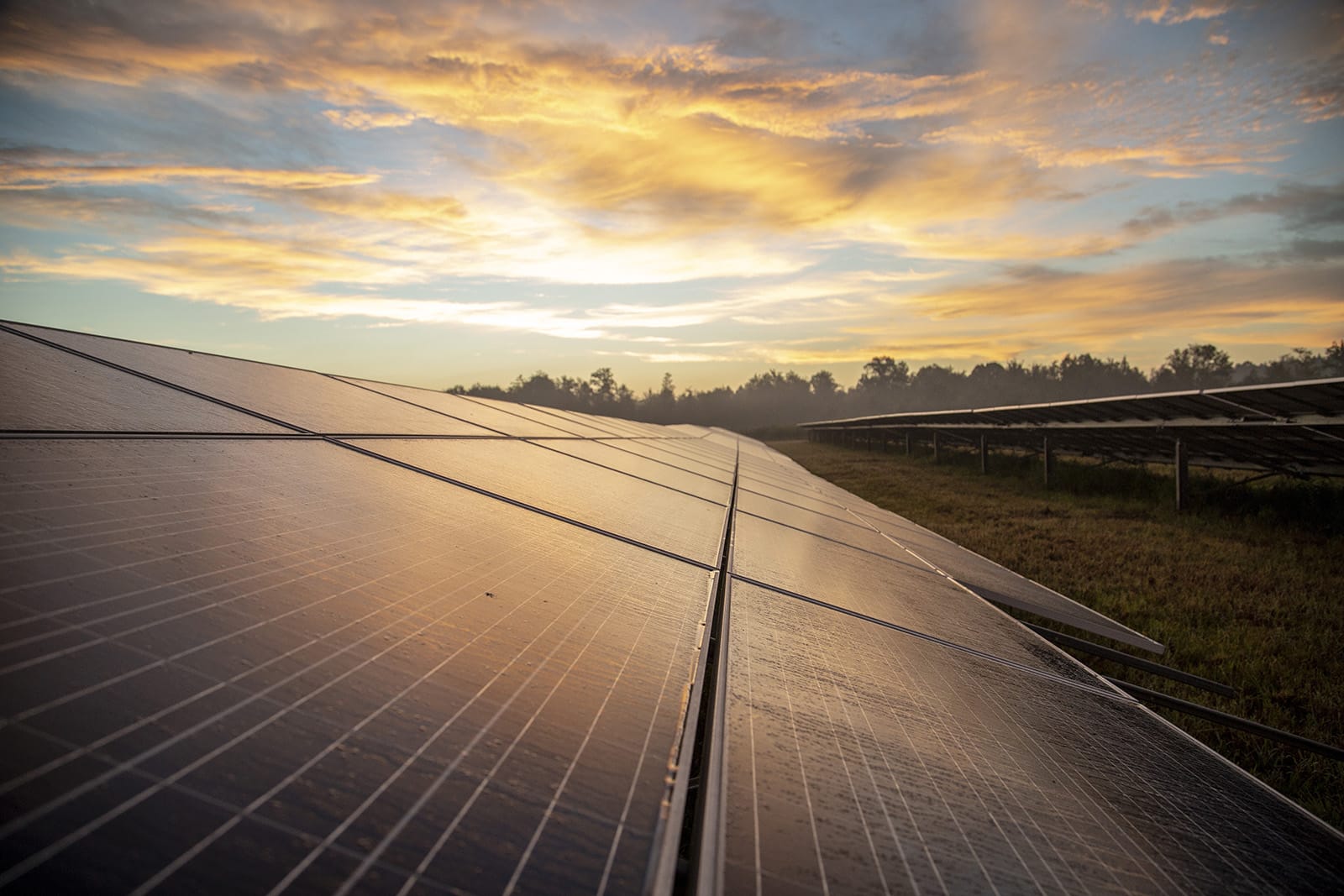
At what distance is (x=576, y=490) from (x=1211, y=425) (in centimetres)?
1534

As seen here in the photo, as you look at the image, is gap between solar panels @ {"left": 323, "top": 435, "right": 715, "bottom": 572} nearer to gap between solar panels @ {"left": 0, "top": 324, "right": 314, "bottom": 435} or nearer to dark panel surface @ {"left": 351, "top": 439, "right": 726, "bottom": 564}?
dark panel surface @ {"left": 351, "top": 439, "right": 726, "bottom": 564}

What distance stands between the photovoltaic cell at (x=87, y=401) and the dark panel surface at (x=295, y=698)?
0.33 metres

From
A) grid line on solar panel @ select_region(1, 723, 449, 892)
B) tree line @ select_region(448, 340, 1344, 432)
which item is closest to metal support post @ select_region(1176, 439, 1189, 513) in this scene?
grid line on solar panel @ select_region(1, 723, 449, 892)

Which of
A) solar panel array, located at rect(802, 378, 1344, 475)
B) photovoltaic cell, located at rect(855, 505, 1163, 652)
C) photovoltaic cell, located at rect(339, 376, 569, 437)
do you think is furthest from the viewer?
solar panel array, located at rect(802, 378, 1344, 475)

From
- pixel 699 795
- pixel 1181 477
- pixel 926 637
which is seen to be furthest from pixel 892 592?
pixel 1181 477

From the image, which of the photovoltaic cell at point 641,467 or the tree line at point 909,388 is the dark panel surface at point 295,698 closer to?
the photovoltaic cell at point 641,467

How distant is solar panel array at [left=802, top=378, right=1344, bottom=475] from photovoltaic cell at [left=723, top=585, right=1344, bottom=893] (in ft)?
39.8

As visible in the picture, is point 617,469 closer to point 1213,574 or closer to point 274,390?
point 274,390

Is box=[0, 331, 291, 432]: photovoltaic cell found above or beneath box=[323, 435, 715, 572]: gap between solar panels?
above

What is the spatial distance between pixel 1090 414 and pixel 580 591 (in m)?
20.3

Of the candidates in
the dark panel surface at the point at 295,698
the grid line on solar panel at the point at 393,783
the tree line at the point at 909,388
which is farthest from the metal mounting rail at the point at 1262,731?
the tree line at the point at 909,388

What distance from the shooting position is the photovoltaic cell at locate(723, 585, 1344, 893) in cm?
122

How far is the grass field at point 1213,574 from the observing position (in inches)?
194

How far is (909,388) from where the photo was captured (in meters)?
185
